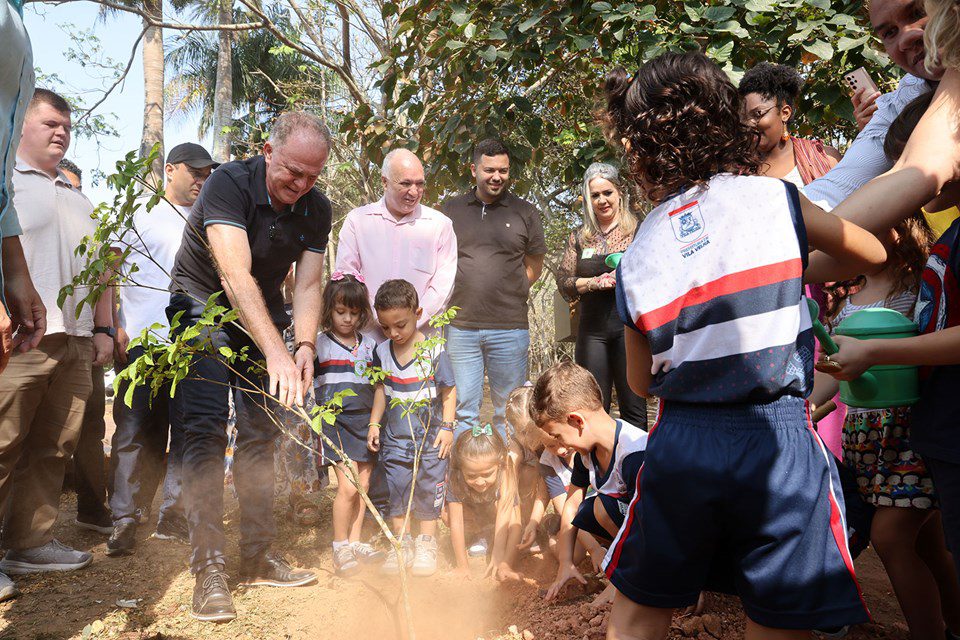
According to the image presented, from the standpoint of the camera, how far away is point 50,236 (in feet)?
11.8

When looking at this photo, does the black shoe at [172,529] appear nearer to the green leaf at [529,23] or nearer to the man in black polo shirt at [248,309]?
the man in black polo shirt at [248,309]

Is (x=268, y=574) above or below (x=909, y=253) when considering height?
below

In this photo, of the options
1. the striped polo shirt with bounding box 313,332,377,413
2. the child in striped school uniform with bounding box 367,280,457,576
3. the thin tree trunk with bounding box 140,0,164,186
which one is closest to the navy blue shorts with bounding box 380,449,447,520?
the child in striped school uniform with bounding box 367,280,457,576

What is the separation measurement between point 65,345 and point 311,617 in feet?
6.07

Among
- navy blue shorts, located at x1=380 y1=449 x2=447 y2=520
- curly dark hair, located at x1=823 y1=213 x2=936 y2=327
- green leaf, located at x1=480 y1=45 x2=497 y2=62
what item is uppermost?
green leaf, located at x1=480 y1=45 x2=497 y2=62

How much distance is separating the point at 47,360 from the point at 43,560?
3.41 ft

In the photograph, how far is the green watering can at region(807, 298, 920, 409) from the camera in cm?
177

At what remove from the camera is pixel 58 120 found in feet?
12.1

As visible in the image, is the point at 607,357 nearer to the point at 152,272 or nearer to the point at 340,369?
the point at 340,369

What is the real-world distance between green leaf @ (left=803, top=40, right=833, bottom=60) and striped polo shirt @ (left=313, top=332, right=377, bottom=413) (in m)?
2.80

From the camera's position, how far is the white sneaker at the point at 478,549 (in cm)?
396

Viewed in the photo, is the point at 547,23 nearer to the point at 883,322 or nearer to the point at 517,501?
the point at 517,501

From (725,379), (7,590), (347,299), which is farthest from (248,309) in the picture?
(725,379)

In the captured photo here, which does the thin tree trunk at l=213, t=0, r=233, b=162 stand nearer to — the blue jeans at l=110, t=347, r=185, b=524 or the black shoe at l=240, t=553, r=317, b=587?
the blue jeans at l=110, t=347, r=185, b=524
